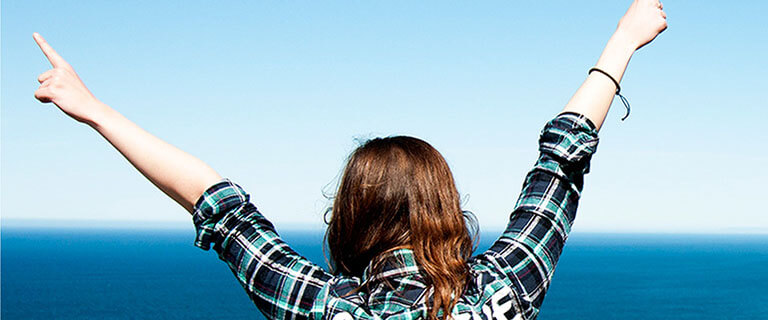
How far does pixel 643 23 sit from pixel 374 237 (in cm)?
90

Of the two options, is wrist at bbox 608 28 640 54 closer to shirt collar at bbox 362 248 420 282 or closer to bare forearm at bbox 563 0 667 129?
bare forearm at bbox 563 0 667 129

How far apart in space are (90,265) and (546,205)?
122 metres

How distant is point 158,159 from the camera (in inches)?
53.8

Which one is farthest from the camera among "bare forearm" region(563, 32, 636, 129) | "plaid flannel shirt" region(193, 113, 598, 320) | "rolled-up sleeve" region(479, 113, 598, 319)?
"bare forearm" region(563, 32, 636, 129)

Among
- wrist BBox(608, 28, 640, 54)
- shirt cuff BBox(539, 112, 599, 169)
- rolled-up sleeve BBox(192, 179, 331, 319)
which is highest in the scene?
wrist BBox(608, 28, 640, 54)

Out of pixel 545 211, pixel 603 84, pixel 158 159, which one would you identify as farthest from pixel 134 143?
pixel 603 84

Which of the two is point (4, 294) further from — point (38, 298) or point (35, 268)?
point (35, 268)

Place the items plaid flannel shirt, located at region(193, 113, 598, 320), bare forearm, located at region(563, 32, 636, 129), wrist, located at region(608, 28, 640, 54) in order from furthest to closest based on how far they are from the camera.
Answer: wrist, located at region(608, 28, 640, 54)
bare forearm, located at region(563, 32, 636, 129)
plaid flannel shirt, located at region(193, 113, 598, 320)

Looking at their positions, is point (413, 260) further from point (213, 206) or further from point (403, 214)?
point (213, 206)

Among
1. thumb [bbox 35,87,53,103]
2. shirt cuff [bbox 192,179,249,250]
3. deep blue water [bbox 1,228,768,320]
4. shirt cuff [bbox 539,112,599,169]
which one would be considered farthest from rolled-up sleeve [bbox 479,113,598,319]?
deep blue water [bbox 1,228,768,320]

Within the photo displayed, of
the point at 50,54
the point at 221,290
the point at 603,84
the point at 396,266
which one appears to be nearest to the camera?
the point at 396,266

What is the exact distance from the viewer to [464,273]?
134 cm

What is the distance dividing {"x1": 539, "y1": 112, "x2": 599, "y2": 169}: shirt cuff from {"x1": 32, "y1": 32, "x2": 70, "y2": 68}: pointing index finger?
1.02 meters

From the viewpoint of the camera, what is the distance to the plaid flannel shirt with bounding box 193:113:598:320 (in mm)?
1300
